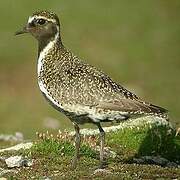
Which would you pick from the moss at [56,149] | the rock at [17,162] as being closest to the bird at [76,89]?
the rock at [17,162]

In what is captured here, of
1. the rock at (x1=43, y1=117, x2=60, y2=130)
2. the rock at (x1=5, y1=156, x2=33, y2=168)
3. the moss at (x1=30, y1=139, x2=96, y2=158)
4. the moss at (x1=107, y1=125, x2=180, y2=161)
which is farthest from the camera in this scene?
the rock at (x1=43, y1=117, x2=60, y2=130)

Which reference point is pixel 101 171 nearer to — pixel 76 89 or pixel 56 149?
pixel 76 89

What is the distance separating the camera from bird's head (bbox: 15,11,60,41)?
1688 centimetres

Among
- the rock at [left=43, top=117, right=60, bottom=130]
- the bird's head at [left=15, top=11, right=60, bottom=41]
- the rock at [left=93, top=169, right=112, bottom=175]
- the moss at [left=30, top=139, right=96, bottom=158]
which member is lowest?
the rock at [left=43, top=117, right=60, bottom=130]

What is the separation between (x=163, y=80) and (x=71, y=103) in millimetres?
30900

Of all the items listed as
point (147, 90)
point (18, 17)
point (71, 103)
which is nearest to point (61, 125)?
point (147, 90)

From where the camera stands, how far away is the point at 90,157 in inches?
732

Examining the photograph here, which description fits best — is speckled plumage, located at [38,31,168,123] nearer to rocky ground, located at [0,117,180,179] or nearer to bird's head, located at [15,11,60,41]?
bird's head, located at [15,11,60,41]

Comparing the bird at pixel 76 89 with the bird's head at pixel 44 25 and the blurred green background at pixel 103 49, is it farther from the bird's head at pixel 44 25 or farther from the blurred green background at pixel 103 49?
the blurred green background at pixel 103 49

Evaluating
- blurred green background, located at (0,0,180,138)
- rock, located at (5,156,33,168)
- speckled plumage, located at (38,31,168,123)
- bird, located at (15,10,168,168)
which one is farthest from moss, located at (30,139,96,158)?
blurred green background, located at (0,0,180,138)

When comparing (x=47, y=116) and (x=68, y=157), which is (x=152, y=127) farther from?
(x=47, y=116)

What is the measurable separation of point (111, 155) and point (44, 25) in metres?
4.12

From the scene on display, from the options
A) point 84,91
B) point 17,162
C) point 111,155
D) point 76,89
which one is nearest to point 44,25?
point 76,89

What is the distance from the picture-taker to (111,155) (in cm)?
1941
